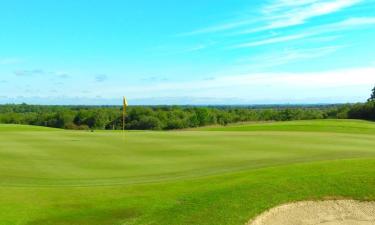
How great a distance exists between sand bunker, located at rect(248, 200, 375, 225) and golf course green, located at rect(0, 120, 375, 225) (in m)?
0.28

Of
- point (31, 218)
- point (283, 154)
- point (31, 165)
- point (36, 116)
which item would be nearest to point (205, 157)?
point (283, 154)

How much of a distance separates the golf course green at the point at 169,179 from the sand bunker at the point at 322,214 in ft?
0.93

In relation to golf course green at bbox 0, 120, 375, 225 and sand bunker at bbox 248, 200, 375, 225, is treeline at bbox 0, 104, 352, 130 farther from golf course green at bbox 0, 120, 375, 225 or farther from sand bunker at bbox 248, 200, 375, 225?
sand bunker at bbox 248, 200, 375, 225

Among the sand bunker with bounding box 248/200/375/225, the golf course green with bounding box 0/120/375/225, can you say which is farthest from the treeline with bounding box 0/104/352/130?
the sand bunker with bounding box 248/200/375/225

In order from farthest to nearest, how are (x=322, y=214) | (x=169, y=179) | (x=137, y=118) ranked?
1. (x=137, y=118)
2. (x=169, y=179)
3. (x=322, y=214)

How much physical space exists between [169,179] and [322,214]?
19.6 ft

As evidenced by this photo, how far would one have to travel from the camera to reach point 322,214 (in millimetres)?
13336

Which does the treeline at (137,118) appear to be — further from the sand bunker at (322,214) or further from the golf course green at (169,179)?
the sand bunker at (322,214)

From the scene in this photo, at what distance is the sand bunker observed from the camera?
12.8 meters

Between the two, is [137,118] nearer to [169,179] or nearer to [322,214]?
[169,179]

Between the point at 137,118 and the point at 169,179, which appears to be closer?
the point at 169,179

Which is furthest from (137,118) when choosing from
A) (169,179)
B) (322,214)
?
(322,214)

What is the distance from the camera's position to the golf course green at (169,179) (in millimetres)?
12617

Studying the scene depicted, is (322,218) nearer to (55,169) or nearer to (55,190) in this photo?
(55,190)
